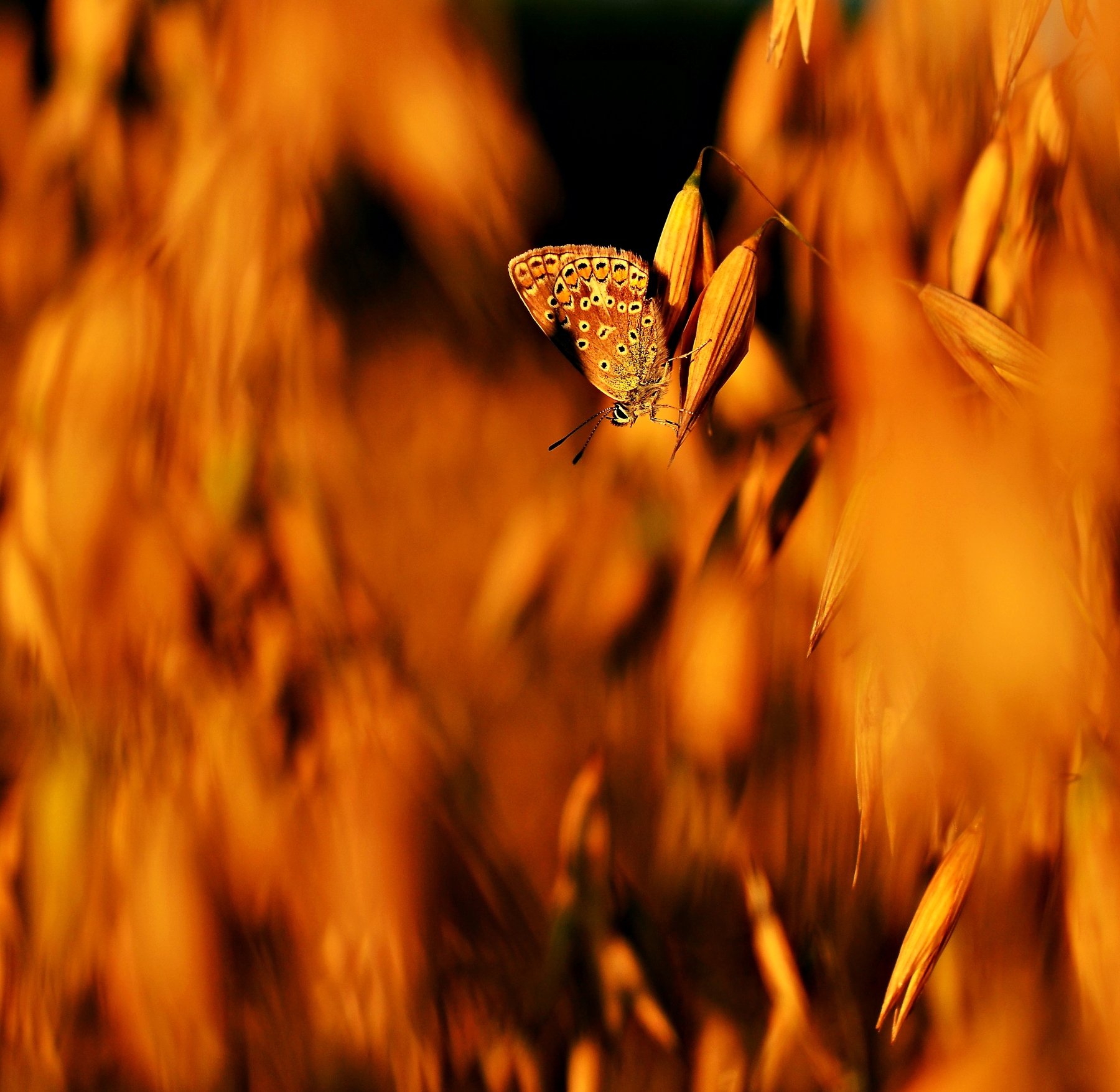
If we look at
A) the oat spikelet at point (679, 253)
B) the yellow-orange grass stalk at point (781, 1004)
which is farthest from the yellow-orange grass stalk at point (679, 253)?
the yellow-orange grass stalk at point (781, 1004)

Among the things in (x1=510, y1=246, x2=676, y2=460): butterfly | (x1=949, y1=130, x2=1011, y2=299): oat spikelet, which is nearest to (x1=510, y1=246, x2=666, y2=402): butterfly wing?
(x1=510, y1=246, x2=676, y2=460): butterfly

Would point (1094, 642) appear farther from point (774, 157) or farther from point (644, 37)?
point (644, 37)

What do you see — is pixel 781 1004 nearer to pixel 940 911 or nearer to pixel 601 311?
pixel 940 911

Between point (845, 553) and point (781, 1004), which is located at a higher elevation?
point (845, 553)

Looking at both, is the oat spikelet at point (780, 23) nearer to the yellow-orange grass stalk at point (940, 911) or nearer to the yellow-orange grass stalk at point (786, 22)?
the yellow-orange grass stalk at point (786, 22)

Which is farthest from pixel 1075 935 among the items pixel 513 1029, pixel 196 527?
pixel 196 527

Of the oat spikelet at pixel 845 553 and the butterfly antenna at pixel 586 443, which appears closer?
the oat spikelet at pixel 845 553

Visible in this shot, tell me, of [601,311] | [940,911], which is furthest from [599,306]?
[940,911]
